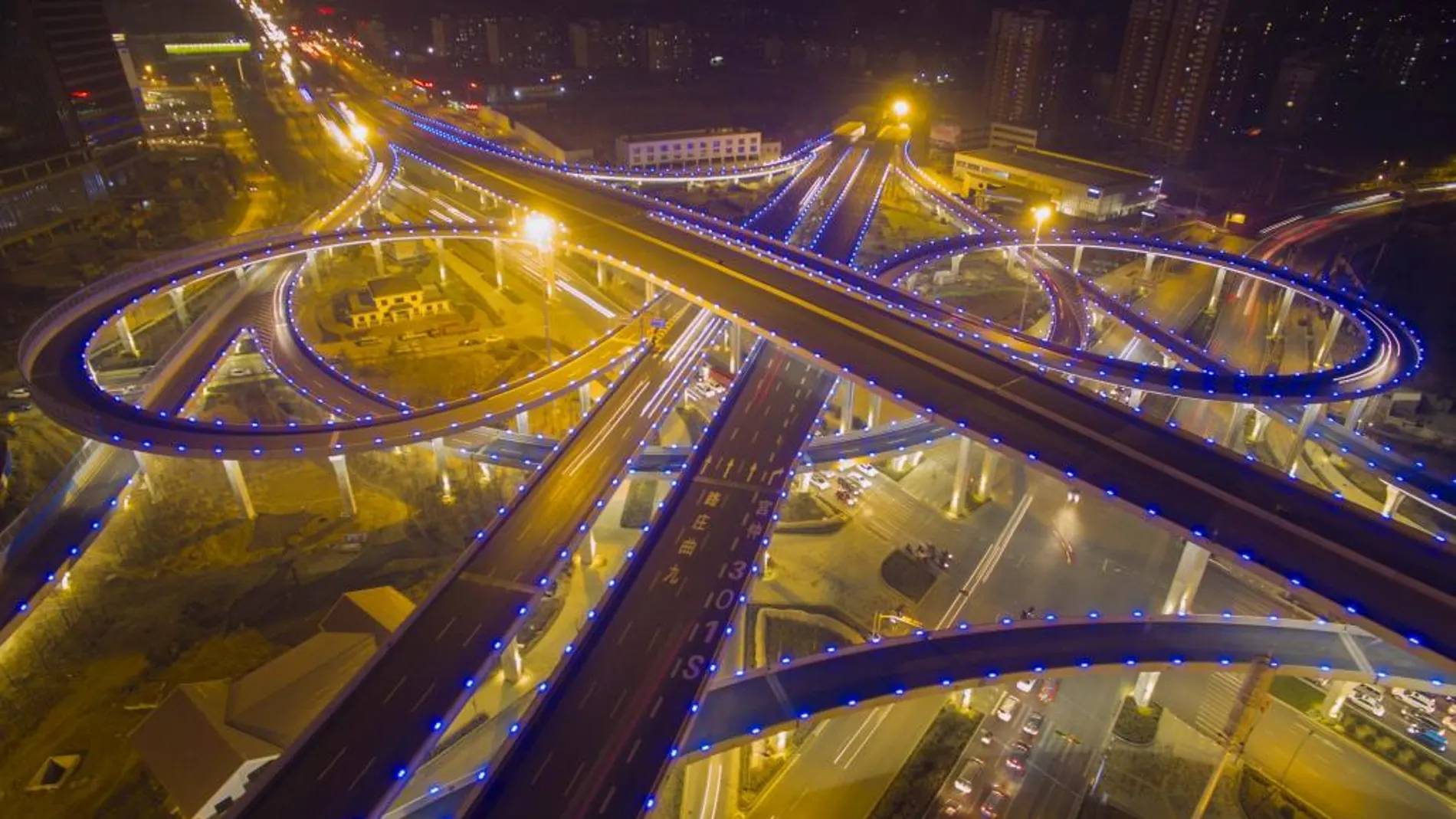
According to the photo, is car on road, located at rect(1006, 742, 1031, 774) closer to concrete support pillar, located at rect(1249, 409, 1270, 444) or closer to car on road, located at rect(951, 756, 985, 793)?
car on road, located at rect(951, 756, 985, 793)

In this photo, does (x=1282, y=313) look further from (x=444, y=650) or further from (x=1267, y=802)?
(x=444, y=650)

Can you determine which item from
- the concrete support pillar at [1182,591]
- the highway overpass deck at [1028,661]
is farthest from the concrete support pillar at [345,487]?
the concrete support pillar at [1182,591]

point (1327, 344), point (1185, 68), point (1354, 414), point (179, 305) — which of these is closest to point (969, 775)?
point (1354, 414)

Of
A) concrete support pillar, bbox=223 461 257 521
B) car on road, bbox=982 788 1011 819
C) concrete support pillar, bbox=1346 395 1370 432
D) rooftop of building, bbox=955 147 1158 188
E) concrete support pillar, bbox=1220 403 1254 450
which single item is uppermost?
rooftop of building, bbox=955 147 1158 188

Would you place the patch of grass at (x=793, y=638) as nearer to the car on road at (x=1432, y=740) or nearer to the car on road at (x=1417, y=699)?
the car on road at (x=1432, y=740)

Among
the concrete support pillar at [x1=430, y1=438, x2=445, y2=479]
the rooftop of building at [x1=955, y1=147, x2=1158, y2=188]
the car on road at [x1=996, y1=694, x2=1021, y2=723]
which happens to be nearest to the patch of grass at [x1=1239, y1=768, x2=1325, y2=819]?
the car on road at [x1=996, y1=694, x2=1021, y2=723]

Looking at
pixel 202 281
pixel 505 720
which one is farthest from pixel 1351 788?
pixel 202 281
